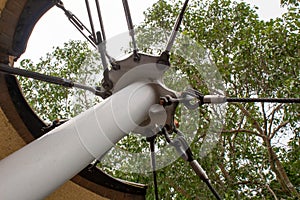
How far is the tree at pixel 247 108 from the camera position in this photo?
591 cm

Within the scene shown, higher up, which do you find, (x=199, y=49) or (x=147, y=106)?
(x=199, y=49)

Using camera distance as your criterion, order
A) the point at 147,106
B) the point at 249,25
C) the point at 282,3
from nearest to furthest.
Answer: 1. the point at 147,106
2. the point at 282,3
3. the point at 249,25

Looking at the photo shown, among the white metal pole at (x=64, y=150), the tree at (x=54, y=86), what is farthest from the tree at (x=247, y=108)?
the white metal pole at (x=64, y=150)

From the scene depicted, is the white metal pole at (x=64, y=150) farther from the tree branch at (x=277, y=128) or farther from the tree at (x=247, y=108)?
the tree branch at (x=277, y=128)

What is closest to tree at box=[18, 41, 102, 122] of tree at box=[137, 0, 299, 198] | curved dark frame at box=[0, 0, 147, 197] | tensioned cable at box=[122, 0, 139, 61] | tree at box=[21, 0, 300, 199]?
tree at box=[21, 0, 300, 199]

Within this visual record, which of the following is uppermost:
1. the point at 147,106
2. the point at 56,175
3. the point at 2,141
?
the point at 2,141

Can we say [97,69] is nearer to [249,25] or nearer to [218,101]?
[218,101]

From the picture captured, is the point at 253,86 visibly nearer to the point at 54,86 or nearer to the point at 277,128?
the point at 277,128

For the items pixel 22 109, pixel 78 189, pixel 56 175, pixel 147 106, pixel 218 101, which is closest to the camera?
pixel 56 175

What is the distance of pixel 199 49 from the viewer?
2426 millimetres

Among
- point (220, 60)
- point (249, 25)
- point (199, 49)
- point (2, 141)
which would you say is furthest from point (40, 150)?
point (249, 25)

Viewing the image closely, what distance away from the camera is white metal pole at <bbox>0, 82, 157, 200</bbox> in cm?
121

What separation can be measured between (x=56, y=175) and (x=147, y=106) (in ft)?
2.11

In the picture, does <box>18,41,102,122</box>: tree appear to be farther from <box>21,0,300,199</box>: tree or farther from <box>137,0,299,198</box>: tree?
<box>137,0,299,198</box>: tree
